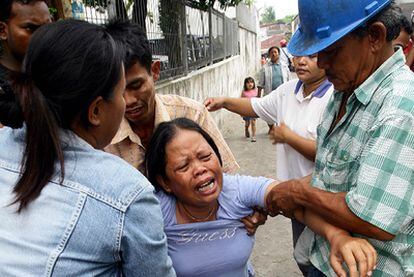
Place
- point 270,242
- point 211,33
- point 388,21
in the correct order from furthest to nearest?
point 211,33, point 270,242, point 388,21

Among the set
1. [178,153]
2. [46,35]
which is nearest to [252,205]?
[178,153]

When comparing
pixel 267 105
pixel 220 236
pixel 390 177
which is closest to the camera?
pixel 390 177

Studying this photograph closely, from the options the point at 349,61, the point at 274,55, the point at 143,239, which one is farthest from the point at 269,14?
the point at 143,239

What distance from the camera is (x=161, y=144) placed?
5.34 ft

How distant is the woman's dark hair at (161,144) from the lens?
1.62 metres

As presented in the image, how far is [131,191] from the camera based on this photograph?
98 centimetres

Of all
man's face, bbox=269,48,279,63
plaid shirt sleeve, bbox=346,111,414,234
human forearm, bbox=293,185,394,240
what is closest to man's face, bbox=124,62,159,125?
human forearm, bbox=293,185,394,240

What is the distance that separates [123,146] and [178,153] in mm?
422

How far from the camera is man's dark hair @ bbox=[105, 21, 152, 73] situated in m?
1.74

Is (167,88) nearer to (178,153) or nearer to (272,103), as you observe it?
(272,103)

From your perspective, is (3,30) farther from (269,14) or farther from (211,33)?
(269,14)

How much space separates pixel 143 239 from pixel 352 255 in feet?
2.10

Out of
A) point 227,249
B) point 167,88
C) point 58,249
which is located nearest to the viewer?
point 58,249

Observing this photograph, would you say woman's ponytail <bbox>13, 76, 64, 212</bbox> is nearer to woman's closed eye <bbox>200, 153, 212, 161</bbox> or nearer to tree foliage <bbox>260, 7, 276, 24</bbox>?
woman's closed eye <bbox>200, 153, 212, 161</bbox>
